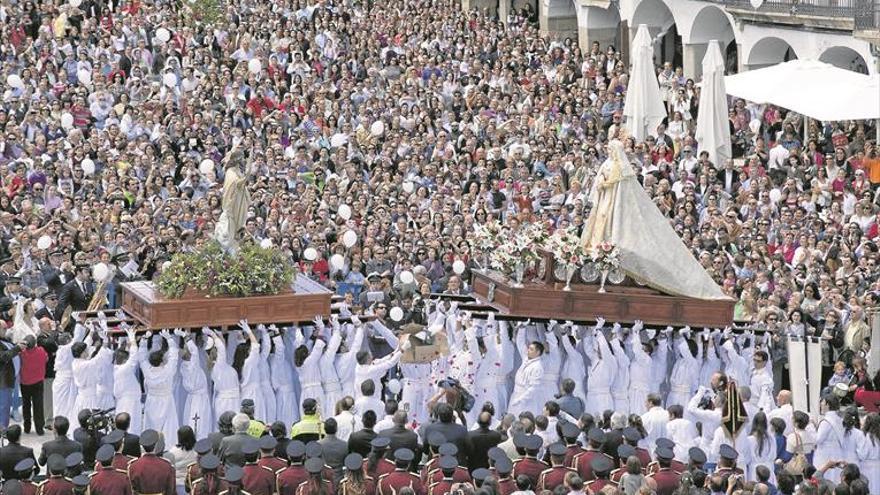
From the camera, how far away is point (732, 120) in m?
36.2

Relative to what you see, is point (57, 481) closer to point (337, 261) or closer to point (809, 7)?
point (337, 261)

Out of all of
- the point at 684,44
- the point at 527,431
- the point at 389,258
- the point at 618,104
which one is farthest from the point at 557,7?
the point at 527,431

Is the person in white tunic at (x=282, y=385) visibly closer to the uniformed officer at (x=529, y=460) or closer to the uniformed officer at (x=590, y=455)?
the uniformed officer at (x=529, y=460)

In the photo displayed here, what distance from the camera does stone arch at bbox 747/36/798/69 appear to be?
41.0m

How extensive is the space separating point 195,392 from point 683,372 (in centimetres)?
570

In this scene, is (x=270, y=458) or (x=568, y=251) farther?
(x=568, y=251)

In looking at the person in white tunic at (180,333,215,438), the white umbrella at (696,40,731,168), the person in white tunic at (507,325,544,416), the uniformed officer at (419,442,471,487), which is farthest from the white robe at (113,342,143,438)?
the white umbrella at (696,40,731,168)

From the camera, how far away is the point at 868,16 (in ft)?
122

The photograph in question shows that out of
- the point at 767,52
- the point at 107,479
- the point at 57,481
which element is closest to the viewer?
the point at 57,481

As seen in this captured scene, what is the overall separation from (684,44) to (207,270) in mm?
21545

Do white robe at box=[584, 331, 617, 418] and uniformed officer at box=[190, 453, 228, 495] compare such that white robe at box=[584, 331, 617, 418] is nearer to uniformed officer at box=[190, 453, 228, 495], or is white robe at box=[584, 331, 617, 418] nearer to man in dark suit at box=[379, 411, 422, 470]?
man in dark suit at box=[379, 411, 422, 470]

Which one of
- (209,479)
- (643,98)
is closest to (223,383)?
(209,479)

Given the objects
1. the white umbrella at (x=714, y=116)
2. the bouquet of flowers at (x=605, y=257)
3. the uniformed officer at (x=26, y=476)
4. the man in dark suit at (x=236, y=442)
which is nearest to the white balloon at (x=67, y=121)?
the white umbrella at (x=714, y=116)

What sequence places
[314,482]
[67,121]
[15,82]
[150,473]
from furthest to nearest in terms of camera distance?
[15,82] < [67,121] < [150,473] < [314,482]
